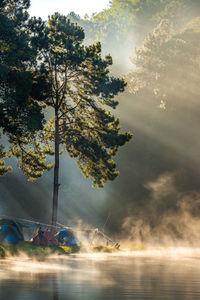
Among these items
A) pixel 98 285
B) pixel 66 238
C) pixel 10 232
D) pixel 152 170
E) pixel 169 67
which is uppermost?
pixel 169 67

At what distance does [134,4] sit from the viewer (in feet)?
447

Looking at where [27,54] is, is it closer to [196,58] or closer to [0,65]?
[0,65]

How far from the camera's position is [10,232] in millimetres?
32875

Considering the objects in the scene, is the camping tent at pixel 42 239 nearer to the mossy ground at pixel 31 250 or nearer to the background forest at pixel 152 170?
the mossy ground at pixel 31 250

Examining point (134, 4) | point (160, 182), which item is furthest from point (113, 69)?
point (134, 4)

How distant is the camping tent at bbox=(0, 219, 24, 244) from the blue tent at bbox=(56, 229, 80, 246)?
4659mm

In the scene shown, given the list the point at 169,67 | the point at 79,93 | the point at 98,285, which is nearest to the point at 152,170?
the point at 169,67

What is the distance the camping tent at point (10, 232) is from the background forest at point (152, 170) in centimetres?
2607

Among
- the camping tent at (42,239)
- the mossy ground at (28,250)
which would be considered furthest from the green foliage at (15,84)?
the camping tent at (42,239)

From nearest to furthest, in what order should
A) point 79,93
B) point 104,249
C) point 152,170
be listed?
point 104,249 → point 79,93 → point 152,170

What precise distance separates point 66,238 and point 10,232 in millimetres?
→ 6227

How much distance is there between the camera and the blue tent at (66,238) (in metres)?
37.5

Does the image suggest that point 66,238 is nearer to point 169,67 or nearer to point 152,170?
point 152,170

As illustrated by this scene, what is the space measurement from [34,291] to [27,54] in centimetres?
1969
